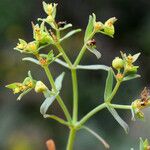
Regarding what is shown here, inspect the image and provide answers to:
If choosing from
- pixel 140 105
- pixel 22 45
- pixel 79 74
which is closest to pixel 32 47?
pixel 22 45

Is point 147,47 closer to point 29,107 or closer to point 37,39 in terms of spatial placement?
point 29,107

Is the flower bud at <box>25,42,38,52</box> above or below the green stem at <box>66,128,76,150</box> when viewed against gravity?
above

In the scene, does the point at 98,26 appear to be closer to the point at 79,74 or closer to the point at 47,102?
the point at 47,102

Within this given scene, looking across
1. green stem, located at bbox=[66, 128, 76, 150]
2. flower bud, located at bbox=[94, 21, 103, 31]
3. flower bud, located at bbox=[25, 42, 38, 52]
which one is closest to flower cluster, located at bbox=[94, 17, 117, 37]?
flower bud, located at bbox=[94, 21, 103, 31]

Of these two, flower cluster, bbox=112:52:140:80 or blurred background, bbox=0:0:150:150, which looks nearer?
flower cluster, bbox=112:52:140:80

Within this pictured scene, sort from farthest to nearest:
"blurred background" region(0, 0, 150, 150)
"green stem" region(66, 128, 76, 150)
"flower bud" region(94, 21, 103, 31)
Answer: "blurred background" region(0, 0, 150, 150) → "flower bud" region(94, 21, 103, 31) → "green stem" region(66, 128, 76, 150)

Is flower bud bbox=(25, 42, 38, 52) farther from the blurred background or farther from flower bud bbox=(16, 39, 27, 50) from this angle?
the blurred background

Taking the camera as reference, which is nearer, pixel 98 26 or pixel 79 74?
pixel 98 26

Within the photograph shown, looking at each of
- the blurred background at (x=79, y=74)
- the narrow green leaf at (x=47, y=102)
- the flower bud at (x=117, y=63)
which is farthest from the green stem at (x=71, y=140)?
the blurred background at (x=79, y=74)

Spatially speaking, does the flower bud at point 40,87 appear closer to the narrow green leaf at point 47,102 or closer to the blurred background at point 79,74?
the narrow green leaf at point 47,102
